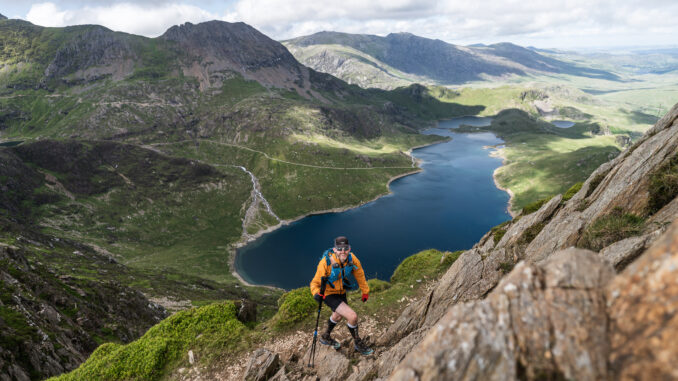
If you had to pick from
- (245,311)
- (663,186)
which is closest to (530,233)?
(663,186)

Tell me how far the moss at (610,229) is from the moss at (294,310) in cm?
1863

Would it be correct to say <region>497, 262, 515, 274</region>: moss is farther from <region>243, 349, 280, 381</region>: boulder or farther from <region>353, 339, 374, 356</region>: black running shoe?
<region>243, 349, 280, 381</region>: boulder

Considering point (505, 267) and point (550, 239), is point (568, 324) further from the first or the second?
point (550, 239)

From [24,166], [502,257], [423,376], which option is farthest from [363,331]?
[24,166]

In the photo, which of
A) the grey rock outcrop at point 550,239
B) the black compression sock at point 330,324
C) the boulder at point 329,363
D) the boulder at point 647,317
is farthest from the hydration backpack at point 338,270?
the boulder at point 647,317

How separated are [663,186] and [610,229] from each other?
4327 millimetres

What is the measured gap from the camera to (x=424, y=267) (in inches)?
1319

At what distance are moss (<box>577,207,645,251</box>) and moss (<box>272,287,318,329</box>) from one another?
18.6 meters

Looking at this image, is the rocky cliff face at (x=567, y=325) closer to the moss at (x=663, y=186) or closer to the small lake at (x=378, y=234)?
the moss at (x=663, y=186)

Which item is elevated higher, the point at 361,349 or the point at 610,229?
the point at 610,229

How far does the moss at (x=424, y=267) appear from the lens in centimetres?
3142

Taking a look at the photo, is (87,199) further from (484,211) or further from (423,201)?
(484,211)

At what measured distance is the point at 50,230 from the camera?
134 m

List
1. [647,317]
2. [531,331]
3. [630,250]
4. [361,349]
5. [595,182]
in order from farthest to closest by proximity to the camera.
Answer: [595,182]
[361,349]
[630,250]
[531,331]
[647,317]
